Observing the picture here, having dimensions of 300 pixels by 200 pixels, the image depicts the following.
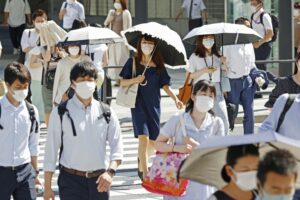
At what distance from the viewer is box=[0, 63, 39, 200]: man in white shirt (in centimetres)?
828

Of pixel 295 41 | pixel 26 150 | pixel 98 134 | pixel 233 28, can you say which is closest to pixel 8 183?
pixel 26 150

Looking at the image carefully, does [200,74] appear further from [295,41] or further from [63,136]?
[295,41]

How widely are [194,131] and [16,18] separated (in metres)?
21.5

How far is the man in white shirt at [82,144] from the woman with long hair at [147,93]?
3794 mm

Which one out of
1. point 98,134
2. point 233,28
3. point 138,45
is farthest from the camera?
point 233,28

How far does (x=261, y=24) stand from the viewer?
736 inches

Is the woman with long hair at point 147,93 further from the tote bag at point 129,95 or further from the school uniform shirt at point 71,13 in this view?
the school uniform shirt at point 71,13

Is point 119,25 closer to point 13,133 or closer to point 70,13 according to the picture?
point 70,13

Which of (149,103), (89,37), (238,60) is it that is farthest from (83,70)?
(238,60)

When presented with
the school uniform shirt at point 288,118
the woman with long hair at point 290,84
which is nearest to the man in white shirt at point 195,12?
the woman with long hair at point 290,84

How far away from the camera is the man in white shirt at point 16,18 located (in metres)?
29.3

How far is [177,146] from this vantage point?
8.45 meters

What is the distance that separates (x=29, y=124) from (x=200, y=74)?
4396 mm

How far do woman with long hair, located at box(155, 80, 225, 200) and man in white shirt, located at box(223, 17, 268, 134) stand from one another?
5.84 meters
